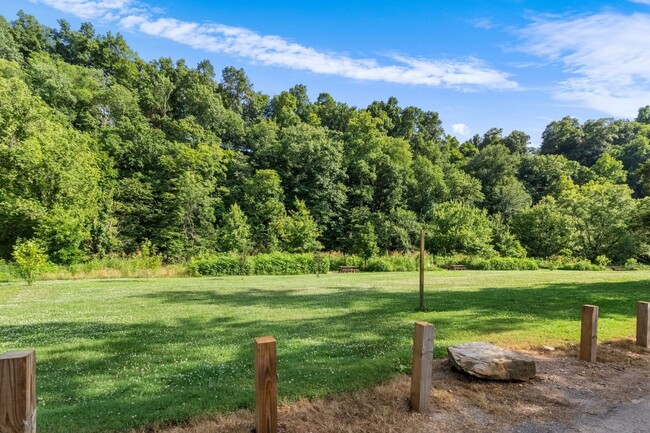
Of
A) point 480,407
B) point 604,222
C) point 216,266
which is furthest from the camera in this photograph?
point 604,222

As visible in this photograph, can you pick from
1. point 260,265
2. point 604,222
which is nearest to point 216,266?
point 260,265

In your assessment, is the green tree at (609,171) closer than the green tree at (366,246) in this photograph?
No

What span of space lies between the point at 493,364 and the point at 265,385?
9.86 feet

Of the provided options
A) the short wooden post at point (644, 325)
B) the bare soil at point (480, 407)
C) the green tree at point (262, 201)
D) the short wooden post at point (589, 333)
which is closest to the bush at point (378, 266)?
the green tree at point (262, 201)

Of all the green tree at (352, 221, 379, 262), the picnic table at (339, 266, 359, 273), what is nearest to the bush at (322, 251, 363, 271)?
the picnic table at (339, 266, 359, 273)

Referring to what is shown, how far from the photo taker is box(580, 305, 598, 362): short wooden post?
16.3 ft

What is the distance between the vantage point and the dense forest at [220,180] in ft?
90.1

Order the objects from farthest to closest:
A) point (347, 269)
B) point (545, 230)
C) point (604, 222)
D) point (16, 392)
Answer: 1. point (545, 230)
2. point (604, 222)
3. point (347, 269)
4. point (16, 392)

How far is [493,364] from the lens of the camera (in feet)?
14.2

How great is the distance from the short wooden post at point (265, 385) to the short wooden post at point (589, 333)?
4.72 metres

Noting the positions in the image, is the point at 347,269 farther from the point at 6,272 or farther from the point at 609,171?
the point at 609,171

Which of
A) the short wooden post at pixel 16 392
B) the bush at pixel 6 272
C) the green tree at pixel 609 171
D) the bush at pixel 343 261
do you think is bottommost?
the bush at pixel 343 261

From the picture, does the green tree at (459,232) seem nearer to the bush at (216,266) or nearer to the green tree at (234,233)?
the green tree at (234,233)

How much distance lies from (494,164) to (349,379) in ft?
196
